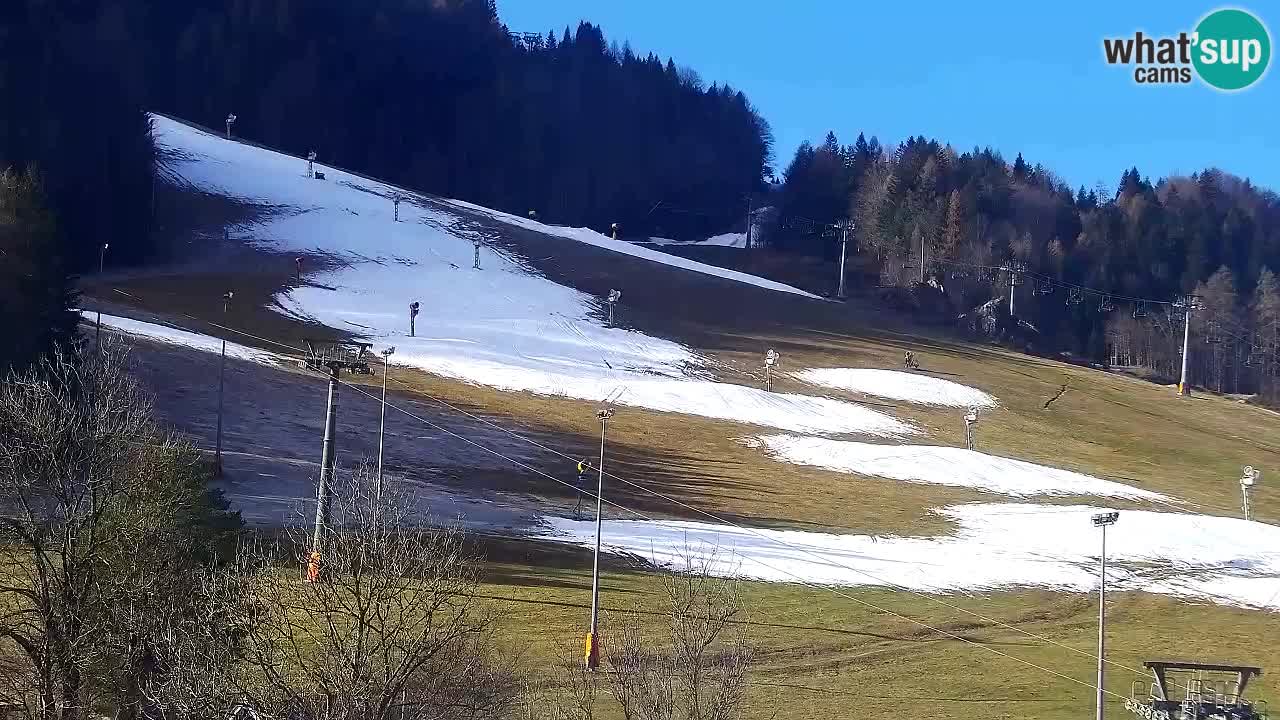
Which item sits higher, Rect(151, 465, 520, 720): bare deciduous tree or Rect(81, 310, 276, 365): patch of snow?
Rect(81, 310, 276, 365): patch of snow

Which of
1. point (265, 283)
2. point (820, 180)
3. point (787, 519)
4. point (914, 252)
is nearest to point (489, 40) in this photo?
point (820, 180)

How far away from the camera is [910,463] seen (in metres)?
50.9

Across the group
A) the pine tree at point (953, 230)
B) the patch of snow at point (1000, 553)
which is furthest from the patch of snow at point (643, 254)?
the patch of snow at point (1000, 553)

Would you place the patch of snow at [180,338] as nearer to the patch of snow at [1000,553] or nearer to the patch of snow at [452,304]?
the patch of snow at [452,304]

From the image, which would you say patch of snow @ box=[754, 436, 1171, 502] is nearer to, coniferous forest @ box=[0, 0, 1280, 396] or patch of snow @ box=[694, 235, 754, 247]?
coniferous forest @ box=[0, 0, 1280, 396]

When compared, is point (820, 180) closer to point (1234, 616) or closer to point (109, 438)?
point (1234, 616)

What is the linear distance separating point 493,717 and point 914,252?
109497mm

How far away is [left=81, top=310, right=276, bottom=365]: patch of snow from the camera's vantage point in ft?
179

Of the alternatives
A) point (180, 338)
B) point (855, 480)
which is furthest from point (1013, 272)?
point (180, 338)

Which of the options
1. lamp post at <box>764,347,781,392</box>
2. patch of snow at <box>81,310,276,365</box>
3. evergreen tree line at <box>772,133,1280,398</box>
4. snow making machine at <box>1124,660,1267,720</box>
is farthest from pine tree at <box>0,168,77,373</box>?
evergreen tree line at <box>772,133,1280,398</box>

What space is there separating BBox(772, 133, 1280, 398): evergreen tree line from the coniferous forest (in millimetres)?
276

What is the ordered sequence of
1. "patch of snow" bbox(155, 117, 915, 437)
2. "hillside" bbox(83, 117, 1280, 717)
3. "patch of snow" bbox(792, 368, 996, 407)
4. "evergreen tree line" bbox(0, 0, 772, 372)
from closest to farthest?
"hillside" bbox(83, 117, 1280, 717), "patch of snow" bbox(155, 117, 915, 437), "patch of snow" bbox(792, 368, 996, 407), "evergreen tree line" bbox(0, 0, 772, 372)

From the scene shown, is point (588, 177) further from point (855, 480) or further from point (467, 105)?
point (855, 480)

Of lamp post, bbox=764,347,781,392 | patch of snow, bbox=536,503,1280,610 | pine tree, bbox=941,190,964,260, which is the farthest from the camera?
pine tree, bbox=941,190,964,260
